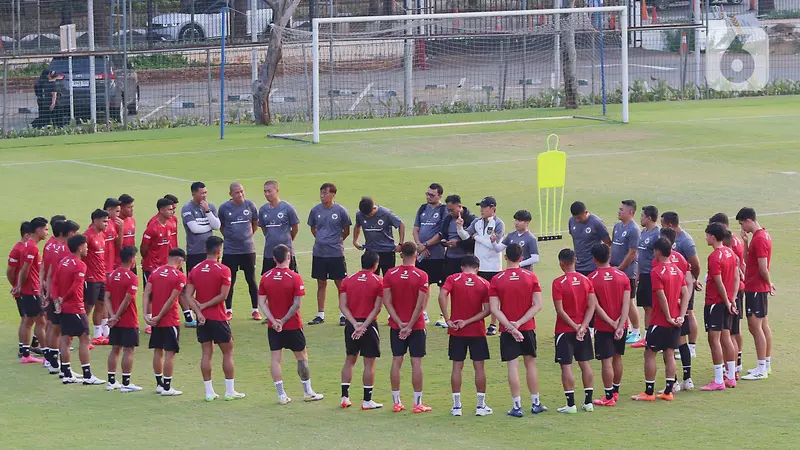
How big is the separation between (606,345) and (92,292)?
658 centimetres

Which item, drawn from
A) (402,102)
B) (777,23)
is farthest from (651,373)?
(777,23)

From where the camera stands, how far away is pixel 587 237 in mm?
14703

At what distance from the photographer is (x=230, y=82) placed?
41.5 meters

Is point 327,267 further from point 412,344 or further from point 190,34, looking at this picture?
point 190,34

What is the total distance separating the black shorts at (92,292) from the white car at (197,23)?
85.2 ft

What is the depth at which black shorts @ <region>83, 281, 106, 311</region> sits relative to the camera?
15.0 metres

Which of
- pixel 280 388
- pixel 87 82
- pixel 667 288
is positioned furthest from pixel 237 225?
pixel 87 82

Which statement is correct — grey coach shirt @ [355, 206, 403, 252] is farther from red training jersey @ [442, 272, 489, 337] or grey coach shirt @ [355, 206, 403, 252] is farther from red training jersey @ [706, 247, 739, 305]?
red training jersey @ [706, 247, 739, 305]

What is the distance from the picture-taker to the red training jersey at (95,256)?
580 inches

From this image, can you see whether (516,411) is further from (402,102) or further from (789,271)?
(402,102)

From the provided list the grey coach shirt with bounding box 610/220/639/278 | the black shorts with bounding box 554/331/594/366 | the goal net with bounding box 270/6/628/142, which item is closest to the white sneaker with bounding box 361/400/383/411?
the black shorts with bounding box 554/331/594/366

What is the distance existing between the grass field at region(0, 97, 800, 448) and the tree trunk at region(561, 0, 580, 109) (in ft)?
7.90

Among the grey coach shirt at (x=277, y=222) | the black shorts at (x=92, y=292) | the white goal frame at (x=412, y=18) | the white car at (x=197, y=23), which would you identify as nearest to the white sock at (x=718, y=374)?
the grey coach shirt at (x=277, y=222)

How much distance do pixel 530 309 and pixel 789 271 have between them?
7.77 m
